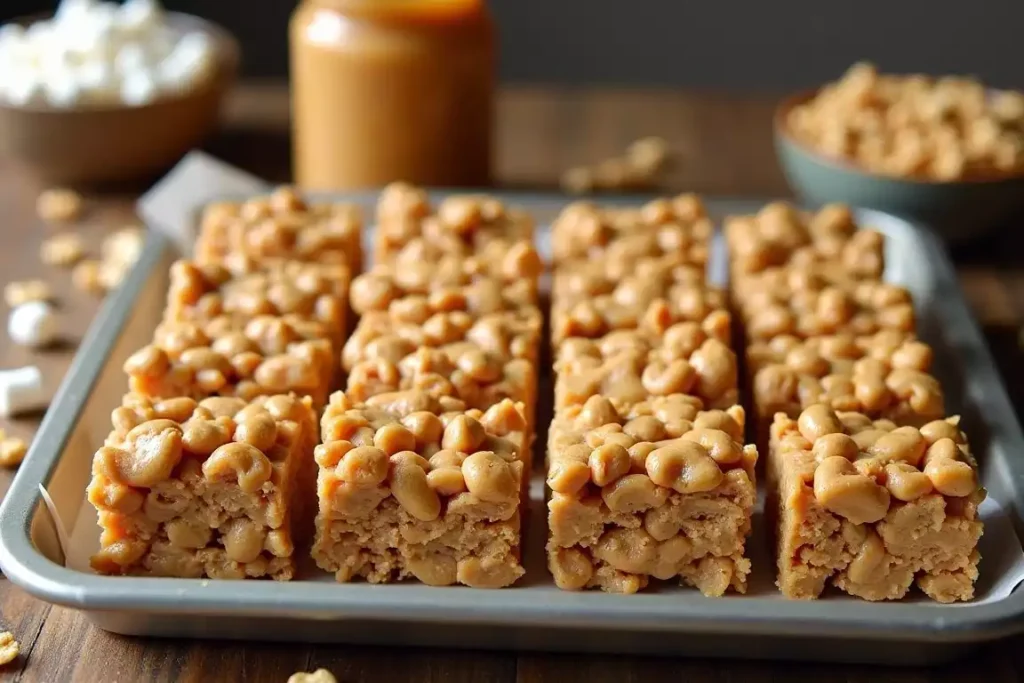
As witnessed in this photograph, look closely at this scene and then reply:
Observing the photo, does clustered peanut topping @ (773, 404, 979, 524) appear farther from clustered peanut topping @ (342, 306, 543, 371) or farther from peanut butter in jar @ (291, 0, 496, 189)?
peanut butter in jar @ (291, 0, 496, 189)

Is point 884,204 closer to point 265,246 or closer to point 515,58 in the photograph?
point 265,246

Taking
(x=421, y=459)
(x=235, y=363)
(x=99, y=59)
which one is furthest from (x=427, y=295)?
(x=99, y=59)

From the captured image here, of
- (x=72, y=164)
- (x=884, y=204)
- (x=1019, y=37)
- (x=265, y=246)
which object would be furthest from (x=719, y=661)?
(x=1019, y=37)

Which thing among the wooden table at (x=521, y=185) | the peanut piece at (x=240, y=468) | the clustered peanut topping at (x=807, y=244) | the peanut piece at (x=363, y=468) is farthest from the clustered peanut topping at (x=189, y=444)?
the clustered peanut topping at (x=807, y=244)

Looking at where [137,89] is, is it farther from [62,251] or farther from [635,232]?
[635,232]

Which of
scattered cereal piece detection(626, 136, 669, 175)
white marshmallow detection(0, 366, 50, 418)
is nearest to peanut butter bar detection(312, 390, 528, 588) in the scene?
white marshmallow detection(0, 366, 50, 418)

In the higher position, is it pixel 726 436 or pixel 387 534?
pixel 726 436

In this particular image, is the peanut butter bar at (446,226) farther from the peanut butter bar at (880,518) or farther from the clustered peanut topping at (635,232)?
the peanut butter bar at (880,518)
